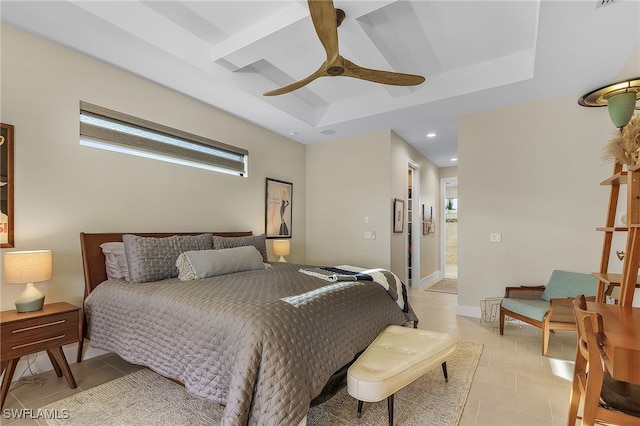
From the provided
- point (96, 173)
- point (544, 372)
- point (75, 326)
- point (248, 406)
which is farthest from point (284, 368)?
point (96, 173)

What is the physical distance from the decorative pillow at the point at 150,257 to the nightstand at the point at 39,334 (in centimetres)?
47

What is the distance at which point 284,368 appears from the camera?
1.46m

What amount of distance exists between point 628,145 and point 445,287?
4739mm

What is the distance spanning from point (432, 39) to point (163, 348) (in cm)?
332

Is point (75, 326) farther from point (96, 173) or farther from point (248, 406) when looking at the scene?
point (248, 406)

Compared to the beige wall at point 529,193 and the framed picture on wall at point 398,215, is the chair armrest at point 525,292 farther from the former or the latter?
the framed picture on wall at point 398,215

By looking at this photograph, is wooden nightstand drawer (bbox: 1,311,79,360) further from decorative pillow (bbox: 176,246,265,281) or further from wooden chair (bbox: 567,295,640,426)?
wooden chair (bbox: 567,295,640,426)

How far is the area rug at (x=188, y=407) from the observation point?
71.9 inches

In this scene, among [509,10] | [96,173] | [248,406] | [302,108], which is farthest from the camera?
[302,108]

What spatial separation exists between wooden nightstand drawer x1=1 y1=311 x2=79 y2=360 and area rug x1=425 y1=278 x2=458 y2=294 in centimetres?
524

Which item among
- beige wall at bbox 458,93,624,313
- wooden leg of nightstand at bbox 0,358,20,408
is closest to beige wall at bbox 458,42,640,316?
beige wall at bbox 458,93,624,313

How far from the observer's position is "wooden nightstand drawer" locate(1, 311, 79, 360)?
1941mm

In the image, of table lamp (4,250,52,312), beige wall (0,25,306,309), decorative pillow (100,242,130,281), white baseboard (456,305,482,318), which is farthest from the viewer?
white baseboard (456,305,482,318)

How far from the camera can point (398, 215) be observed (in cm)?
483
